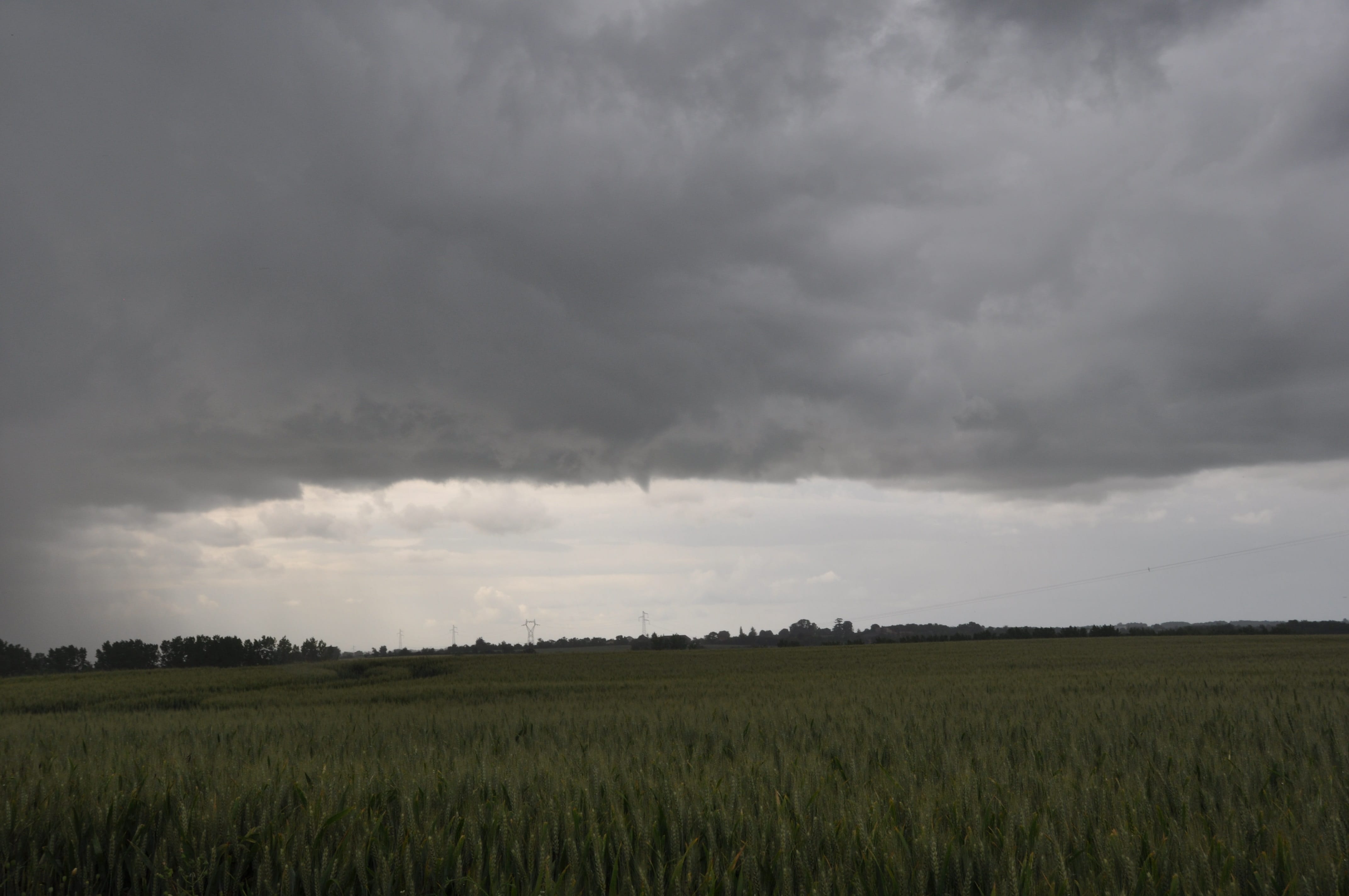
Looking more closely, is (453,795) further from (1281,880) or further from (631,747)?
(1281,880)

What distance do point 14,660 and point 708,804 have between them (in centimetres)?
17275

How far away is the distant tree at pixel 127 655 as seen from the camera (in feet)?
430

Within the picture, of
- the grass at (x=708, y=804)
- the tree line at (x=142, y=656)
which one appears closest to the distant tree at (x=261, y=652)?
the tree line at (x=142, y=656)

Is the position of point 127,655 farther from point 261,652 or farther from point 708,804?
point 708,804

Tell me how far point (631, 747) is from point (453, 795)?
325 centimetres

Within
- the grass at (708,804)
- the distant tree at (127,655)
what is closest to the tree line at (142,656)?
the distant tree at (127,655)

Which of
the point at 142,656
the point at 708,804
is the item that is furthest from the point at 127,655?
the point at 708,804

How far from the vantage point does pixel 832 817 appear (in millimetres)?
4441

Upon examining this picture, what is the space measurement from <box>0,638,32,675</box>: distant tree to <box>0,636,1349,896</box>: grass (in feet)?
504

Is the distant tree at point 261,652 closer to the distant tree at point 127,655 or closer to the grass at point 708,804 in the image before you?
the distant tree at point 127,655

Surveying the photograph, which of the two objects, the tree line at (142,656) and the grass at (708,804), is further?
the tree line at (142,656)

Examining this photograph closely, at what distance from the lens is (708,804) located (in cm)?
452

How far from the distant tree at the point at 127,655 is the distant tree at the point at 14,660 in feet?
32.4

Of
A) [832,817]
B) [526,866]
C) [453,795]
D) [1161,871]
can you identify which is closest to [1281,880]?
[1161,871]
